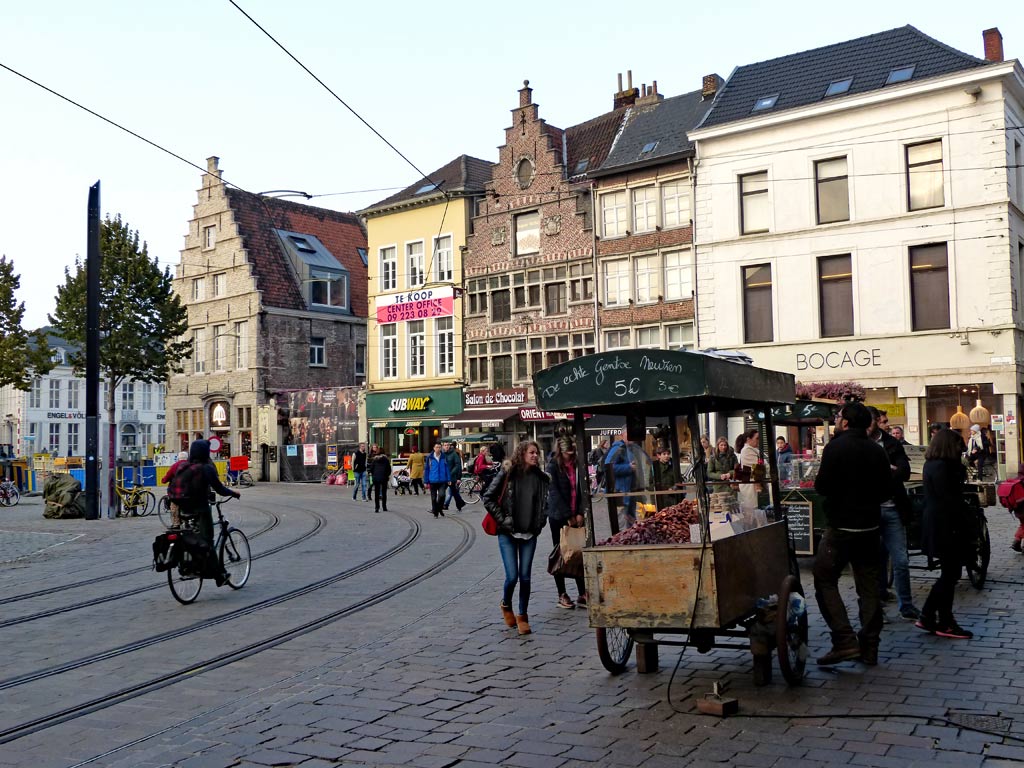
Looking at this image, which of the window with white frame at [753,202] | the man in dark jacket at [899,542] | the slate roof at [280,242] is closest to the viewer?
the man in dark jacket at [899,542]

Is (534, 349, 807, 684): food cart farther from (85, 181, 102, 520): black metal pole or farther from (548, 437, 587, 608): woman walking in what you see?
(85, 181, 102, 520): black metal pole

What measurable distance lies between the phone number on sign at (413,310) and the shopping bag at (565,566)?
108 ft

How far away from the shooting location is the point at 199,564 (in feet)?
35.7

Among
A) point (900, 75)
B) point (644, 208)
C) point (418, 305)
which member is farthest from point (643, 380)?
point (418, 305)

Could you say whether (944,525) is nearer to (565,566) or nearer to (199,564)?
(565,566)

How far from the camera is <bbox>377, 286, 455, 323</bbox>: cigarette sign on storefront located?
4200 centimetres

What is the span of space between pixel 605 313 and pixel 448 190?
31.6 ft

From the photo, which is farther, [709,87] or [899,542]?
[709,87]

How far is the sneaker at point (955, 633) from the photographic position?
7.81 meters

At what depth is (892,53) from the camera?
30.4 metres

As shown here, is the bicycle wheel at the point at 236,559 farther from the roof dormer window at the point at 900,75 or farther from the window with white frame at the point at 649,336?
the roof dormer window at the point at 900,75

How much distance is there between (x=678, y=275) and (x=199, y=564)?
2554 cm

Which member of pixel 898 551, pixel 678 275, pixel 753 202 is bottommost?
pixel 898 551

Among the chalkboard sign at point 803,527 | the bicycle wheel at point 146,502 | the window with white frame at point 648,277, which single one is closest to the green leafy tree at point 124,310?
the bicycle wheel at point 146,502
